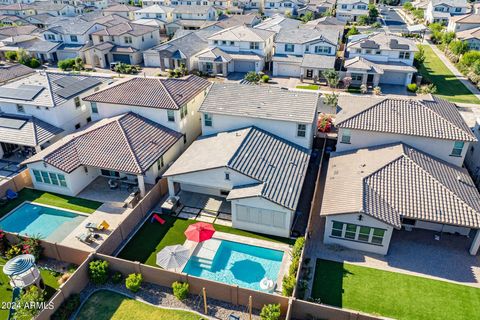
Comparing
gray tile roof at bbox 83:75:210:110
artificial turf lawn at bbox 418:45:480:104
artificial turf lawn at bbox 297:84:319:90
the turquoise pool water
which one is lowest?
the turquoise pool water

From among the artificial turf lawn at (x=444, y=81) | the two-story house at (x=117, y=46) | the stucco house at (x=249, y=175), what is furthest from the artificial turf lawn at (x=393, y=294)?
the two-story house at (x=117, y=46)

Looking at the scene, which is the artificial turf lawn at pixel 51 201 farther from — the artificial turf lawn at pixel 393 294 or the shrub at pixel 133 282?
the artificial turf lawn at pixel 393 294

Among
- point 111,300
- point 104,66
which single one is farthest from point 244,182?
point 104,66

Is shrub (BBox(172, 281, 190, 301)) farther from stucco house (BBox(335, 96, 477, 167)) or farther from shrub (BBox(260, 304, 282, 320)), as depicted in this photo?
stucco house (BBox(335, 96, 477, 167))

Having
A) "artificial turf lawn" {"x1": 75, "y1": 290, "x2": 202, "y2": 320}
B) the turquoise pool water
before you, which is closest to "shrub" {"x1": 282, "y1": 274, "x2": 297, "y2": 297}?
the turquoise pool water

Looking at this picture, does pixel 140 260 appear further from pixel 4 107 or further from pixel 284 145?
pixel 4 107

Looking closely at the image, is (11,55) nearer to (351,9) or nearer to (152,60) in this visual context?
(152,60)
